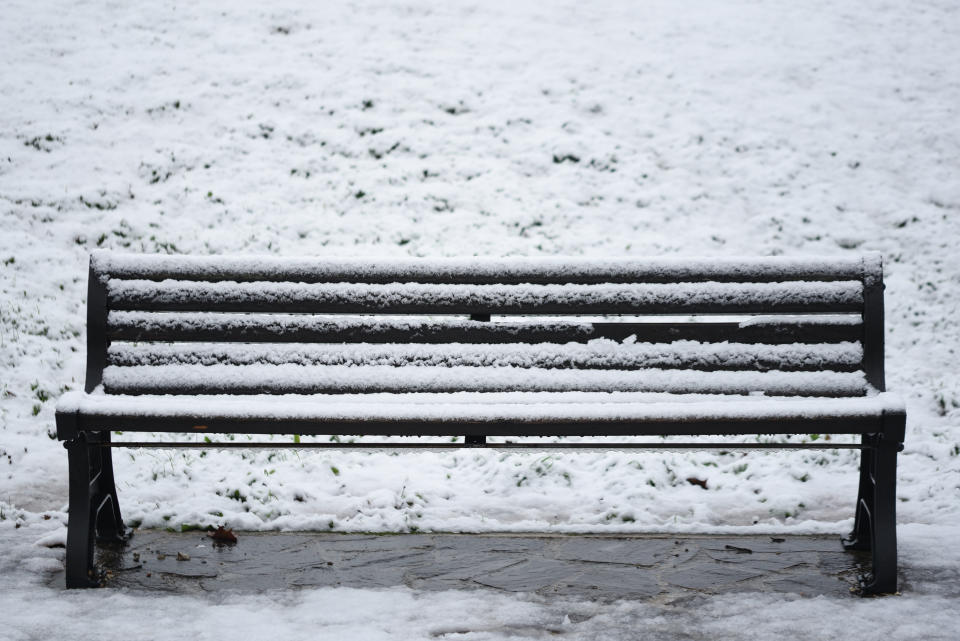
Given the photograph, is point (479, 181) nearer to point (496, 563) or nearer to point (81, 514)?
point (496, 563)

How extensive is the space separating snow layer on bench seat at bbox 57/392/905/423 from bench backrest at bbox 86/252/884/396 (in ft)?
0.31

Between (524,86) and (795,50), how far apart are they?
11.8 ft

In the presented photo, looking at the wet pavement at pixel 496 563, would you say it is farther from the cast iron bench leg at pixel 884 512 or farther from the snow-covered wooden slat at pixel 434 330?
the snow-covered wooden slat at pixel 434 330

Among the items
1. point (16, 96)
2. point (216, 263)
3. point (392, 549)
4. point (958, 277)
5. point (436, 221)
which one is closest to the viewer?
point (216, 263)

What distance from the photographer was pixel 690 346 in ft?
10.2

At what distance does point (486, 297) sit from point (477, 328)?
12 cm

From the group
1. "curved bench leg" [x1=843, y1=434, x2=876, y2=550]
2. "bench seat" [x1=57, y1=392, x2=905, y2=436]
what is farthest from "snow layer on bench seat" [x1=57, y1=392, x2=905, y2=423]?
"curved bench leg" [x1=843, y1=434, x2=876, y2=550]

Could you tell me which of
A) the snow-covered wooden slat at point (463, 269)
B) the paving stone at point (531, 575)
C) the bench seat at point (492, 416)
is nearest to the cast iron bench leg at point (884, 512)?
the bench seat at point (492, 416)

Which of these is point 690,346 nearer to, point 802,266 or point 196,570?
point 802,266

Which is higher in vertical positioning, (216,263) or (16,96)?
(16,96)

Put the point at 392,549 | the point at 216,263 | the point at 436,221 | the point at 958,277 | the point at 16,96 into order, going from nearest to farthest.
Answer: the point at 216,263 → the point at 392,549 → the point at 958,277 → the point at 436,221 → the point at 16,96

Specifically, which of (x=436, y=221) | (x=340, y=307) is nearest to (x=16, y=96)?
(x=436, y=221)

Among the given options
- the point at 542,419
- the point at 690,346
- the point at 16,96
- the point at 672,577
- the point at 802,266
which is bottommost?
the point at 672,577

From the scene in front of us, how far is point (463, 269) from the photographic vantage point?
3115 millimetres
